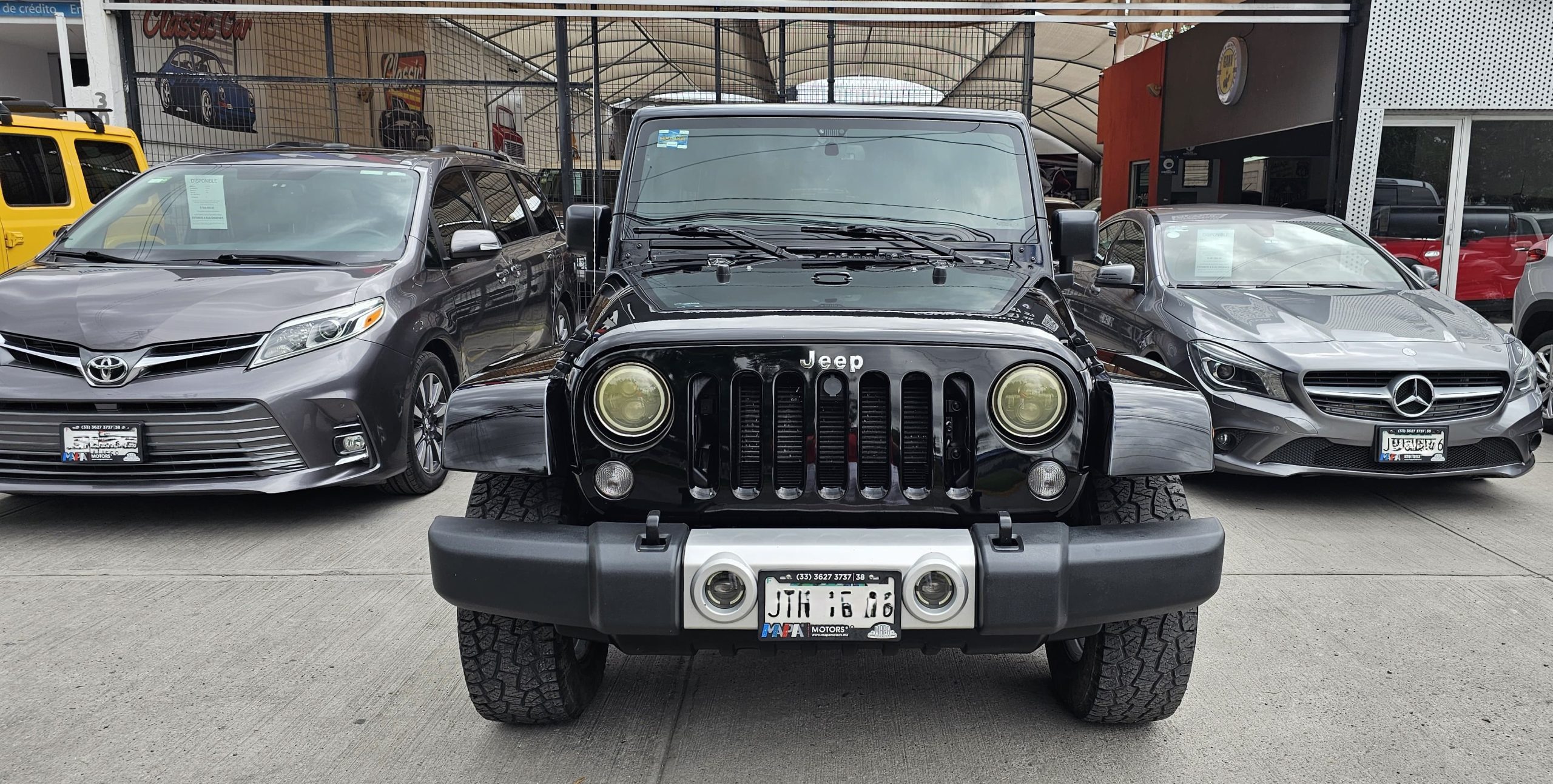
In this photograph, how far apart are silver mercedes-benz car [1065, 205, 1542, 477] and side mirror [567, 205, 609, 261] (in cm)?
208

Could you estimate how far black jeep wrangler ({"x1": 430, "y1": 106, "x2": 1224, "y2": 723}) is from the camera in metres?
2.45

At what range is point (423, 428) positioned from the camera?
18.0ft

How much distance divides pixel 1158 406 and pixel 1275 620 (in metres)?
1.76

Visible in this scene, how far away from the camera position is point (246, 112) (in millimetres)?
11844

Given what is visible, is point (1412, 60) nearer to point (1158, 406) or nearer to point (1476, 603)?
point (1476, 603)

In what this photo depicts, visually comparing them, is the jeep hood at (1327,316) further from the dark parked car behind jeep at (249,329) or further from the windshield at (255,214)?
the windshield at (255,214)

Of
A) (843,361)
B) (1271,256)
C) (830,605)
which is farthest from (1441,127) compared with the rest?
(830,605)

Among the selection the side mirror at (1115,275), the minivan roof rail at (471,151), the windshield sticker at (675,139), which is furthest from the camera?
the minivan roof rail at (471,151)

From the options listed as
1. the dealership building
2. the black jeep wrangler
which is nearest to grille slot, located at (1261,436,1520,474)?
the black jeep wrangler

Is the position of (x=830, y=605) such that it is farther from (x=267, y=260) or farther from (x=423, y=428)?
(x=267, y=260)

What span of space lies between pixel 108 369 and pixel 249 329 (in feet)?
1.82

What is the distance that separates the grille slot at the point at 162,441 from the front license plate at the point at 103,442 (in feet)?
0.09

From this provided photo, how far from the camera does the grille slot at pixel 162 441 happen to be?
4633mm

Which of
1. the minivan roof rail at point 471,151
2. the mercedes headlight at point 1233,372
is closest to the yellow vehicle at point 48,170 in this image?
the minivan roof rail at point 471,151
